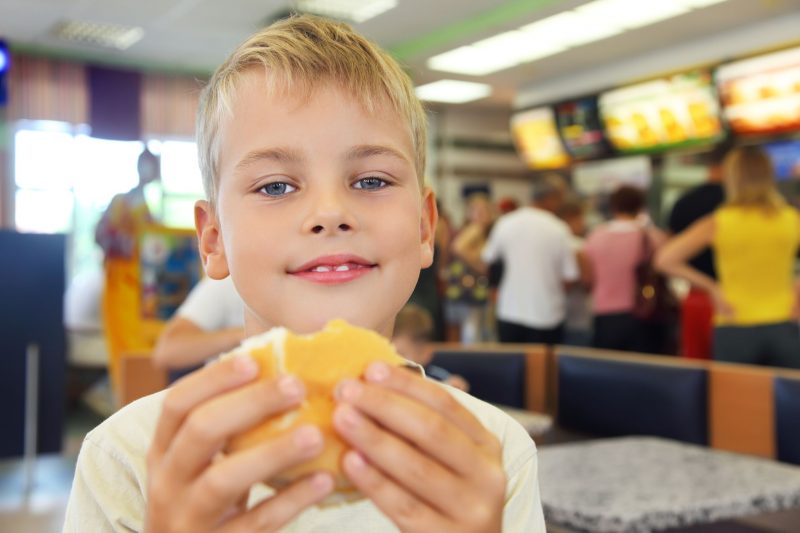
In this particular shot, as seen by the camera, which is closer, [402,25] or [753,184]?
[753,184]

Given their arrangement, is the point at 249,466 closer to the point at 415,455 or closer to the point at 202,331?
the point at 415,455

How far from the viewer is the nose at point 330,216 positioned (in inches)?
29.7

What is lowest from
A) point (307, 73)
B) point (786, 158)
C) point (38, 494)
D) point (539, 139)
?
point (38, 494)

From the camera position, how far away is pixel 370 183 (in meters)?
0.84

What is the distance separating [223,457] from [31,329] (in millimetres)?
4270

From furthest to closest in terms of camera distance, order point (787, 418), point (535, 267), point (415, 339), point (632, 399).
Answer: point (535, 267)
point (415, 339)
point (632, 399)
point (787, 418)

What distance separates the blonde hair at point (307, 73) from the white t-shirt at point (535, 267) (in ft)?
12.8

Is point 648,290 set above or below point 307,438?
below

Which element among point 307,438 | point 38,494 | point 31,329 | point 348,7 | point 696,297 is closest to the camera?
point 307,438

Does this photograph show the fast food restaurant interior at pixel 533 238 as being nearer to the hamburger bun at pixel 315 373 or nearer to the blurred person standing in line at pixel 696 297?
the blurred person standing in line at pixel 696 297

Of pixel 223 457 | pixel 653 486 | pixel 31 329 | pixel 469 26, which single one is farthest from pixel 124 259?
pixel 223 457

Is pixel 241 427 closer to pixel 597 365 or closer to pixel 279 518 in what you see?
pixel 279 518

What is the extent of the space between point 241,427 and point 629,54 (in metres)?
7.92

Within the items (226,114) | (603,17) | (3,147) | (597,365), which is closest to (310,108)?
(226,114)
